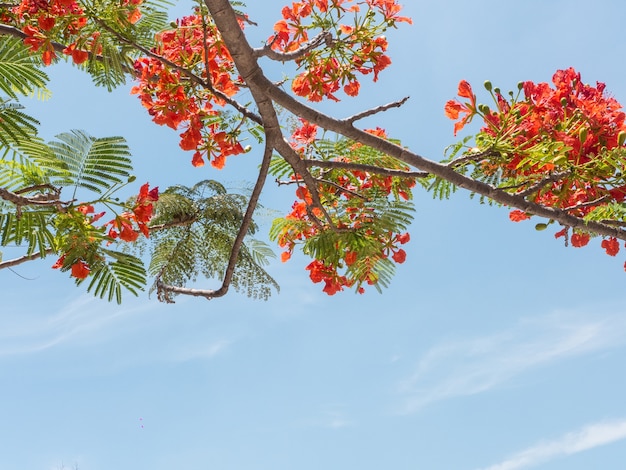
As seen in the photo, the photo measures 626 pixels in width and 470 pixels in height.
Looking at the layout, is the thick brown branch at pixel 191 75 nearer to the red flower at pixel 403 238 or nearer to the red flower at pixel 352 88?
the red flower at pixel 352 88

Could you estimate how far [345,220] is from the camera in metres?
3.29

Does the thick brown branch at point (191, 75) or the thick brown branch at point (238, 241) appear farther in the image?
the thick brown branch at point (238, 241)

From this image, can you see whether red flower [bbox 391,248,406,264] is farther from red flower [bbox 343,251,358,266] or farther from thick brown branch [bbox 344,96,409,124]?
thick brown branch [bbox 344,96,409,124]

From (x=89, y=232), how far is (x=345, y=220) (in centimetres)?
135

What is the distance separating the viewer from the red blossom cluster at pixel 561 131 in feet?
7.68

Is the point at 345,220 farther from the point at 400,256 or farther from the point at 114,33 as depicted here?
the point at 114,33

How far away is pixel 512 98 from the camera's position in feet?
7.70

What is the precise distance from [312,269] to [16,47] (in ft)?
6.12

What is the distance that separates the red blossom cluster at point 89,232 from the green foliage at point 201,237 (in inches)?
29.3

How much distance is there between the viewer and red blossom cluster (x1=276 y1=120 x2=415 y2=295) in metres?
3.20

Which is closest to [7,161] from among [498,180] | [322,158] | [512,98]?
[322,158]

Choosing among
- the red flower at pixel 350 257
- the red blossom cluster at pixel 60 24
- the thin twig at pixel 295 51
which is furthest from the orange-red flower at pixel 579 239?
the red blossom cluster at pixel 60 24

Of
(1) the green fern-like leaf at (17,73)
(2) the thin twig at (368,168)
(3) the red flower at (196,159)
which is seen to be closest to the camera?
(1) the green fern-like leaf at (17,73)

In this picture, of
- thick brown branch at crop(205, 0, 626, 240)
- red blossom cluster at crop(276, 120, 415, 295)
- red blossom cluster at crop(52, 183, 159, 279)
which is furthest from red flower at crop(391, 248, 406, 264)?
red blossom cluster at crop(52, 183, 159, 279)
